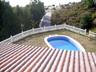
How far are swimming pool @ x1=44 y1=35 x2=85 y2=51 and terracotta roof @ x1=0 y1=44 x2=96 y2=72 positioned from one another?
5.91 meters

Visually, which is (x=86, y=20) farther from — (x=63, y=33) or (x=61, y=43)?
(x=61, y=43)

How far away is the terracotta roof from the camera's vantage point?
37.7 ft

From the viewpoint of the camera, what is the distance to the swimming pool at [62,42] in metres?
22.1

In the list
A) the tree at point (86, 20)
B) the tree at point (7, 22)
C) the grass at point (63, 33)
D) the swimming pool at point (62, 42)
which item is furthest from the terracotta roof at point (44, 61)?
the tree at point (86, 20)

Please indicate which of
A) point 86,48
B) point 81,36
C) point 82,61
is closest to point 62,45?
point 81,36

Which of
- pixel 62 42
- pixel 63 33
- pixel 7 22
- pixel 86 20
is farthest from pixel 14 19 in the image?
pixel 86 20

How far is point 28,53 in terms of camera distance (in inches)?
597

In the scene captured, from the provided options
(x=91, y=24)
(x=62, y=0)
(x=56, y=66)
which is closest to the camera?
(x=56, y=66)

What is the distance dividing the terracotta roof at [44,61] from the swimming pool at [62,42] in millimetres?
5914

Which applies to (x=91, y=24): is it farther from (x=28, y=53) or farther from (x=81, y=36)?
(x=28, y=53)

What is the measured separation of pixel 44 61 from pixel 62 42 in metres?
11.4

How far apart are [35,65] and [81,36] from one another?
44.2 feet

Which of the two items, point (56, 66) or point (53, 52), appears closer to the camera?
point (56, 66)

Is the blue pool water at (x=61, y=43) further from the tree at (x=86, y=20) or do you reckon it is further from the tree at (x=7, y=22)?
the tree at (x=7, y=22)
